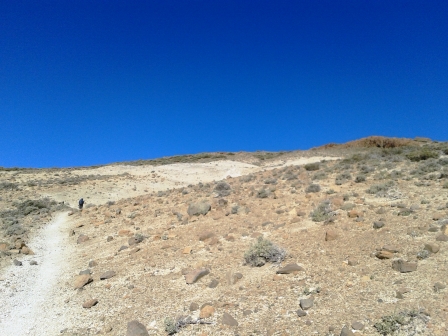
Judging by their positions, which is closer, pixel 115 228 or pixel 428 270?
pixel 428 270

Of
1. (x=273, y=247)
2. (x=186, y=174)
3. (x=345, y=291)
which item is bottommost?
(x=345, y=291)

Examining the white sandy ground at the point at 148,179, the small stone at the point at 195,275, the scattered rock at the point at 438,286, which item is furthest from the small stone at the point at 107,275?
the white sandy ground at the point at 148,179

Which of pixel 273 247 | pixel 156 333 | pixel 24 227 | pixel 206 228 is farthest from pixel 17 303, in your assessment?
pixel 24 227

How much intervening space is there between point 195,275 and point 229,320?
1.97 metres

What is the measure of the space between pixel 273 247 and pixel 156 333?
3.31 m

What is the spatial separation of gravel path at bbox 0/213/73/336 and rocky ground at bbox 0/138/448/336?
4.3 inches

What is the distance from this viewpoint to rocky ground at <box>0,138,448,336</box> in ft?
20.0

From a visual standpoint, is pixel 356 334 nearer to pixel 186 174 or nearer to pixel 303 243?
pixel 303 243

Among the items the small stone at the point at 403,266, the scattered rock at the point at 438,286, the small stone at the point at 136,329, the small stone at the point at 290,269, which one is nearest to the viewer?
the scattered rock at the point at 438,286

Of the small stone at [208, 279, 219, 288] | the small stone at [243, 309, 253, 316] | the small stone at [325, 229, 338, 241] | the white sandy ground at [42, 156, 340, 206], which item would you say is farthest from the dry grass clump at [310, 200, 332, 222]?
the white sandy ground at [42, 156, 340, 206]

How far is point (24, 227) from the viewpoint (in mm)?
16109

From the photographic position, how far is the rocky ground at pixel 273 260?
6090 millimetres

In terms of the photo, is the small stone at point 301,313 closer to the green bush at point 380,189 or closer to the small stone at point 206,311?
the small stone at point 206,311

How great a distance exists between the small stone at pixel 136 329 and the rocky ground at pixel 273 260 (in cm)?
3
